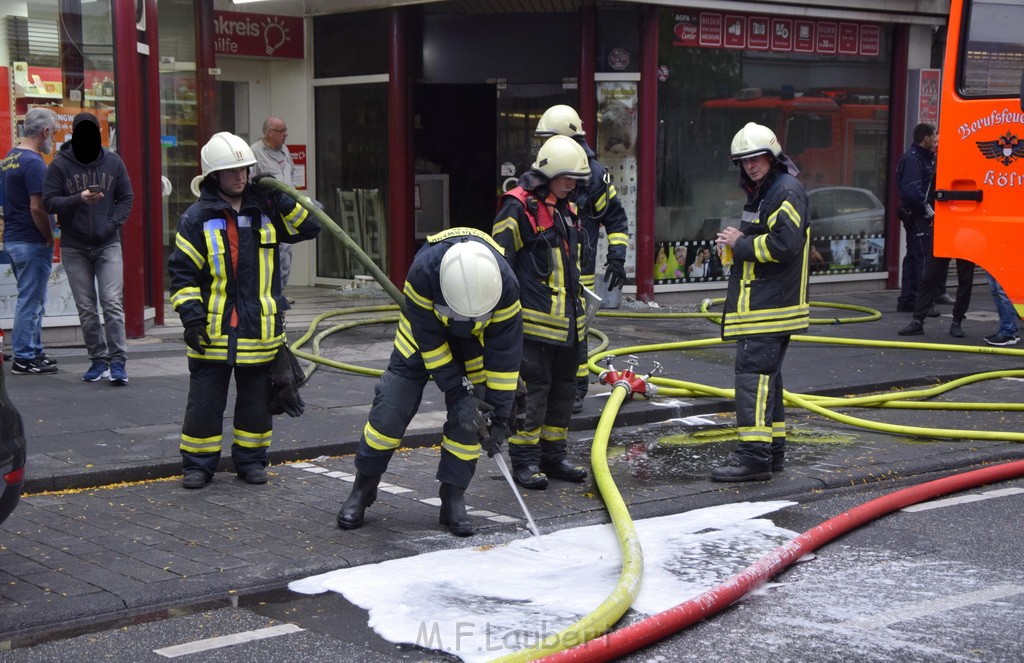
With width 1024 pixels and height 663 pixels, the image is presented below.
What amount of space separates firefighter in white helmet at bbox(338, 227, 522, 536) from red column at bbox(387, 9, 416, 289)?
341 inches

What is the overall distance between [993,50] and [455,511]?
5.75 metres

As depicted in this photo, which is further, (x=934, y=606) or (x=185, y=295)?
(x=185, y=295)

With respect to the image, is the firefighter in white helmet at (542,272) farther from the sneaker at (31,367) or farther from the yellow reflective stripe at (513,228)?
the sneaker at (31,367)

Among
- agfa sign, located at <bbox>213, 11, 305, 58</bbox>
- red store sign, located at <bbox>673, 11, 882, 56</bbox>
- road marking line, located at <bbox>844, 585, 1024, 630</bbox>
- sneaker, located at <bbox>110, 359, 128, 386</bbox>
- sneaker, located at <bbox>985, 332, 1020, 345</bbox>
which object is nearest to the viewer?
road marking line, located at <bbox>844, 585, 1024, 630</bbox>

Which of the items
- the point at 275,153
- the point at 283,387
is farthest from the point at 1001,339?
the point at 283,387

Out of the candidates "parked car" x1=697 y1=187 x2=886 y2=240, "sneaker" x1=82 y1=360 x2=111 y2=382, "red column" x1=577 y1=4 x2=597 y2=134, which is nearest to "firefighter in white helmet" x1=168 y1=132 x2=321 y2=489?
"sneaker" x1=82 y1=360 x2=111 y2=382

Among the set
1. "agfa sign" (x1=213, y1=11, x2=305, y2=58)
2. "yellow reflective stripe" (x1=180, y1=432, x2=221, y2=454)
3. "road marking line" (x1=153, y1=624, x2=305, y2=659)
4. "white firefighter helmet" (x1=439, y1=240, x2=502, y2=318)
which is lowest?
"road marking line" (x1=153, y1=624, x2=305, y2=659)

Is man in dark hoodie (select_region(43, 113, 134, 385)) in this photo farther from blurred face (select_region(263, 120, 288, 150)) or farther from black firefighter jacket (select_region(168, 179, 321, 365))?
blurred face (select_region(263, 120, 288, 150))

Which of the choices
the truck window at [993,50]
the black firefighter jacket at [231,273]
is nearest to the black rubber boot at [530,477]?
the black firefighter jacket at [231,273]

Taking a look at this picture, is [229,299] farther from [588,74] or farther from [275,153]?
[588,74]

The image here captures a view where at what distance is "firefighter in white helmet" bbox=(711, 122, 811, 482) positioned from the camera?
709 centimetres

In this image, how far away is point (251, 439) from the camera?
6973 mm

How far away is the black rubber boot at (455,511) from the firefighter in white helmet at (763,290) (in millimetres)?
1698

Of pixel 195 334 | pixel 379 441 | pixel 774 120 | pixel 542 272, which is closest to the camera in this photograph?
pixel 379 441
